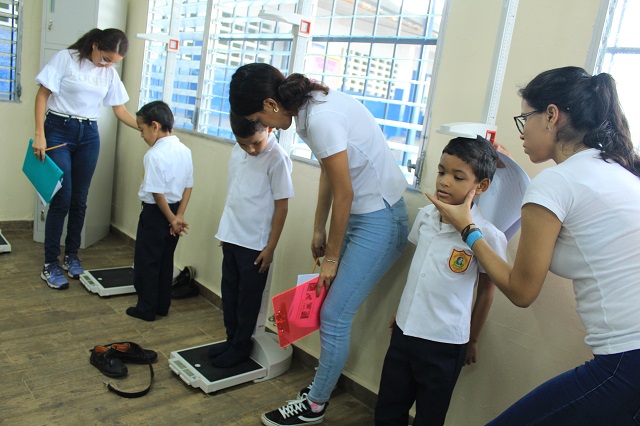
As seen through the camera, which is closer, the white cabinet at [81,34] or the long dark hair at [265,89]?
the long dark hair at [265,89]

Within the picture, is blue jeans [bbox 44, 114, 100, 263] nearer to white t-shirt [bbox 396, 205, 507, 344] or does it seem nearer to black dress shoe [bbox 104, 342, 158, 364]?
black dress shoe [bbox 104, 342, 158, 364]

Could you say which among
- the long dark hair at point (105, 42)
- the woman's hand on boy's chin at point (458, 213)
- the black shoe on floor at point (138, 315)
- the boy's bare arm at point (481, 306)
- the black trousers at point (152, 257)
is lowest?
the black shoe on floor at point (138, 315)

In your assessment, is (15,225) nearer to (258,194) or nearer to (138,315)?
(138,315)

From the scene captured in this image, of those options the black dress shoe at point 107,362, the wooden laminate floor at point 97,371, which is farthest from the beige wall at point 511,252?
the black dress shoe at point 107,362

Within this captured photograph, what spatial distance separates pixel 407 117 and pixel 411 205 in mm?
394

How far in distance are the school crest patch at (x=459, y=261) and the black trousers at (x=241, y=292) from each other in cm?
97

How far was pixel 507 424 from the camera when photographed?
1149 mm

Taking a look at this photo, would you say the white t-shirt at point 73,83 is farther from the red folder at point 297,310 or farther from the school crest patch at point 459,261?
the school crest patch at point 459,261

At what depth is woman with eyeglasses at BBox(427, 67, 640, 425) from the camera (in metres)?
1.03

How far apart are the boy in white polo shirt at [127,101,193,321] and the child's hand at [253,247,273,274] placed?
630 millimetres

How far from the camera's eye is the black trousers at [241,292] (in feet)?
7.12

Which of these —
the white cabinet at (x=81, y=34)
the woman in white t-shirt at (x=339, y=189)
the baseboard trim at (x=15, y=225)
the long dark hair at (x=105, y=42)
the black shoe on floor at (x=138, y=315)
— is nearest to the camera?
the woman in white t-shirt at (x=339, y=189)

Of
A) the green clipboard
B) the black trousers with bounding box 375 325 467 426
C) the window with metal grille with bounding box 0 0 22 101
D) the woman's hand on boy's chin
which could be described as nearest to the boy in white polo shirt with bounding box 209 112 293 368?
the black trousers with bounding box 375 325 467 426

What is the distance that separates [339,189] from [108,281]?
1982mm
